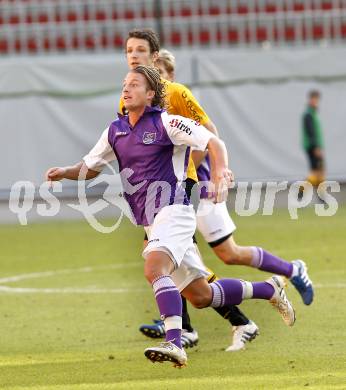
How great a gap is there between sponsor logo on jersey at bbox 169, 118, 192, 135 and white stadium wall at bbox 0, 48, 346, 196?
1321 centimetres

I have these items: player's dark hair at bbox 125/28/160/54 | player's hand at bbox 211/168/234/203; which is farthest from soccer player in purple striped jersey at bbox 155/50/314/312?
player's hand at bbox 211/168/234/203

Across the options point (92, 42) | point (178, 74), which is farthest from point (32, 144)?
point (92, 42)

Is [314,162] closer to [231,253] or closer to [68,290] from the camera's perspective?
[68,290]

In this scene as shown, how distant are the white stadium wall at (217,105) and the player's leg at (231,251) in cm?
1145

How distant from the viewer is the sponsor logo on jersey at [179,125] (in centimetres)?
734

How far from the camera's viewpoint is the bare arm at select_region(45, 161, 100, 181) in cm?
758

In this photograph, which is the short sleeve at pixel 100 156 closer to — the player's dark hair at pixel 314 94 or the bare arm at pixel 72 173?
the bare arm at pixel 72 173

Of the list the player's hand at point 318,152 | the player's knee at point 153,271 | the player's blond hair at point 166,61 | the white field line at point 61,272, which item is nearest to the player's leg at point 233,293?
the player's knee at point 153,271

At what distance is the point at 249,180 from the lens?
68.4ft

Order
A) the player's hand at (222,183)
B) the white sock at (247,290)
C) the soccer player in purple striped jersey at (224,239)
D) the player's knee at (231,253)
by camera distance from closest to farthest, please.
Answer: the player's hand at (222,183)
the white sock at (247,290)
the soccer player in purple striped jersey at (224,239)
the player's knee at (231,253)

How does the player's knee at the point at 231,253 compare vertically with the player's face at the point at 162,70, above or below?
below

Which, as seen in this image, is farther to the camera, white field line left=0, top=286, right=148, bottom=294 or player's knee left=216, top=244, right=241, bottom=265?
white field line left=0, top=286, right=148, bottom=294

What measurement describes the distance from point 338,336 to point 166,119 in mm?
2234

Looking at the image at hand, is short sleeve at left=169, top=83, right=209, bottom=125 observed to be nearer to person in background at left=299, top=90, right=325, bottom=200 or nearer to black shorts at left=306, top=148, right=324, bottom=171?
person in background at left=299, top=90, right=325, bottom=200
